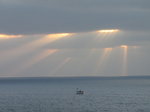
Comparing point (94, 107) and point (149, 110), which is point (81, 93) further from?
point (149, 110)

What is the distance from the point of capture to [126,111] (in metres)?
113

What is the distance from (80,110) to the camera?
4547 inches

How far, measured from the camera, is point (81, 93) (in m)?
192

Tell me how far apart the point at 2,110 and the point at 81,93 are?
7829 cm

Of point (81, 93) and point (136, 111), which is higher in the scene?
point (81, 93)

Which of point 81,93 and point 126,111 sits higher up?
point 81,93

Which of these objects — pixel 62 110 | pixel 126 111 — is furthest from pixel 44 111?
pixel 126 111

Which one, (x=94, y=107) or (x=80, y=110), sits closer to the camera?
(x=80, y=110)

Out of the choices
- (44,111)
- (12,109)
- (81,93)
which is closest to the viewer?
(44,111)

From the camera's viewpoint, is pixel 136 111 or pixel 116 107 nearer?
pixel 136 111

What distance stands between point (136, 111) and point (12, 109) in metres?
36.7

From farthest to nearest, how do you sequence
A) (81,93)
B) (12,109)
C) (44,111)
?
(81,93) → (12,109) → (44,111)

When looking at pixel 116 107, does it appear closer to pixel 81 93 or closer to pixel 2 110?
pixel 2 110

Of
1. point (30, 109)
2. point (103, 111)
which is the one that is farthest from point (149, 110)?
point (30, 109)
